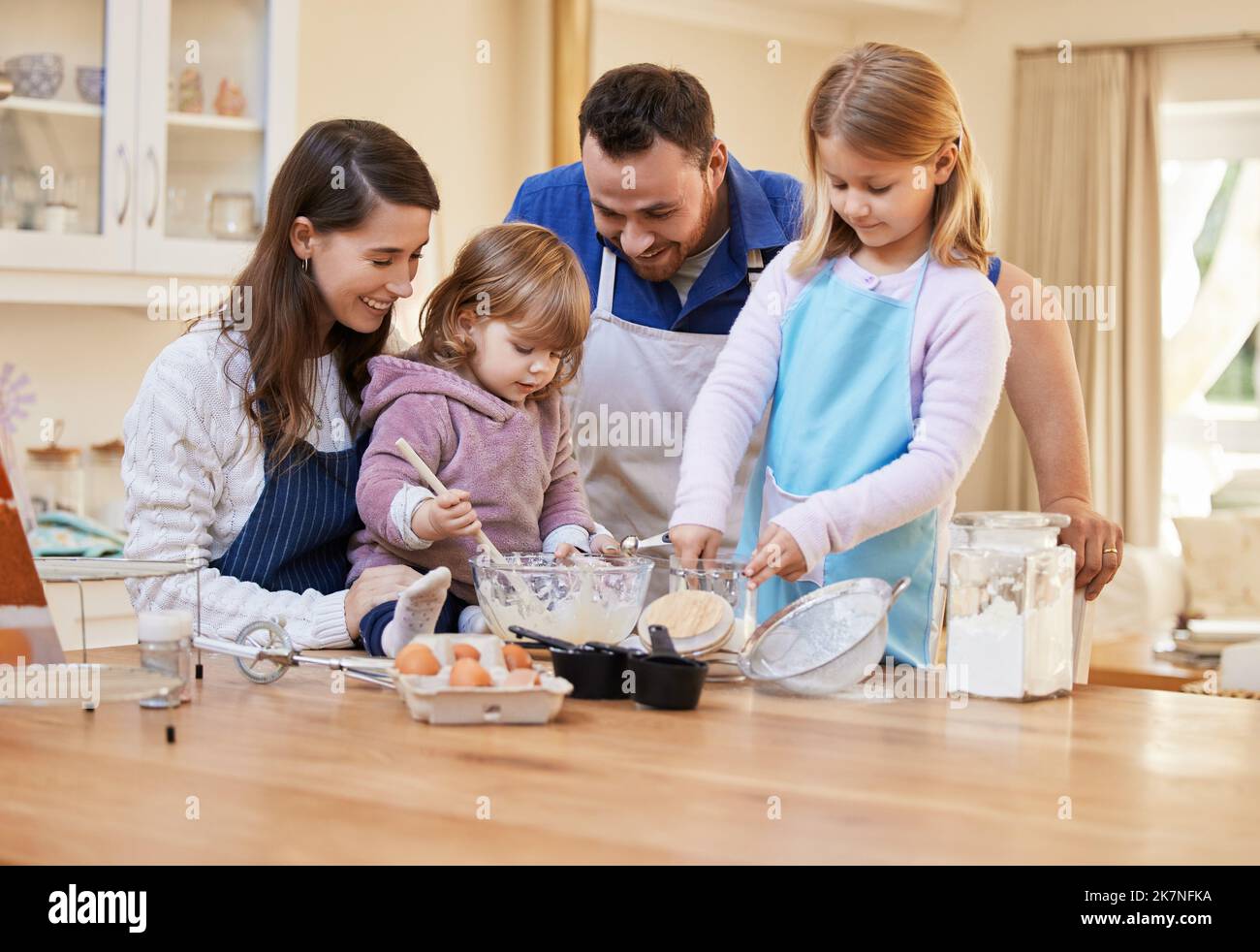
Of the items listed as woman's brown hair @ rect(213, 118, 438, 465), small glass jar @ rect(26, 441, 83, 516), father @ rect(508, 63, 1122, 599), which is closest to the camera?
woman's brown hair @ rect(213, 118, 438, 465)

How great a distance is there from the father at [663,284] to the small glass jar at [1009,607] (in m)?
0.42

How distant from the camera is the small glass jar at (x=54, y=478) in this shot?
351 cm

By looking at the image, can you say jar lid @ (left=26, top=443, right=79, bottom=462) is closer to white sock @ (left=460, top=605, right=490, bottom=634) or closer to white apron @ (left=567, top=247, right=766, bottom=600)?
white apron @ (left=567, top=247, right=766, bottom=600)

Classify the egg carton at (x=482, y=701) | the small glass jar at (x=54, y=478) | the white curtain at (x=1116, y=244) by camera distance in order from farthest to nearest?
1. the white curtain at (x=1116, y=244)
2. the small glass jar at (x=54, y=478)
3. the egg carton at (x=482, y=701)

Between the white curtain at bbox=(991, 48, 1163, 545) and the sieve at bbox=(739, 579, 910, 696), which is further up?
the white curtain at bbox=(991, 48, 1163, 545)

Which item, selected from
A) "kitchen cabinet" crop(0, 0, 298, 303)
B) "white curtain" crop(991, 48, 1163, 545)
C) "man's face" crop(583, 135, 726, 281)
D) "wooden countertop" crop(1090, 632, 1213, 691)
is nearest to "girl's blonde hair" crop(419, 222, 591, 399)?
"man's face" crop(583, 135, 726, 281)

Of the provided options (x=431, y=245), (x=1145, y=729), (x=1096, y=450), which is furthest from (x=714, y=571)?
(x=1096, y=450)

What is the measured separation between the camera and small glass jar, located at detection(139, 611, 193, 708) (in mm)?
1152

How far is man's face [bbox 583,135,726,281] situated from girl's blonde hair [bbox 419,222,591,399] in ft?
0.53

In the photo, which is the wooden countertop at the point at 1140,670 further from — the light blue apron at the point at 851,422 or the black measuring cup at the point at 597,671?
the black measuring cup at the point at 597,671

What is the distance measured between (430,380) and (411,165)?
9.6 inches

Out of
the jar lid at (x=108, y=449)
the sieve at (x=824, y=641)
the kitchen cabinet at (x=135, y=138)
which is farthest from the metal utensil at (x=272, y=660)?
the jar lid at (x=108, y=449)
